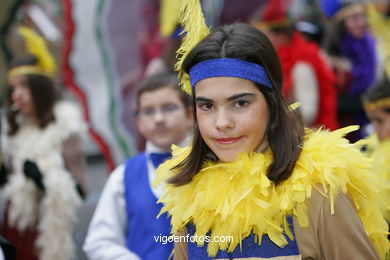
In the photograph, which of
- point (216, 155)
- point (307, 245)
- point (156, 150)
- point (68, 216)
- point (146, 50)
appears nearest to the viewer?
point (307, 245)

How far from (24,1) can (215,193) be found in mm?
3920

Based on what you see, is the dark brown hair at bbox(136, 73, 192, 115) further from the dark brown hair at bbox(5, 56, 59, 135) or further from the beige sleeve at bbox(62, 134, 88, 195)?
the dark brown hair at bbox(5, 56, 59, 135)

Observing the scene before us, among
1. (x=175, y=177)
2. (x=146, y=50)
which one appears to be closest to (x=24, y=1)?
(x=146, y=50)

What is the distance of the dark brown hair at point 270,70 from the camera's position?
2029 mm

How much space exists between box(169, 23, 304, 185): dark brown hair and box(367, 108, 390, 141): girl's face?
1259 millimetres

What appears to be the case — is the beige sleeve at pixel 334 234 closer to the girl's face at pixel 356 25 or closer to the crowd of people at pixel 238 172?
the crowd of people at pixel 238 172

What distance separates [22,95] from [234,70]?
2.41 m

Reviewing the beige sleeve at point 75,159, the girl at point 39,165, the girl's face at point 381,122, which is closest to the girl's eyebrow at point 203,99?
the girl's face at point 381,122

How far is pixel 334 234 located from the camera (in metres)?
1.90

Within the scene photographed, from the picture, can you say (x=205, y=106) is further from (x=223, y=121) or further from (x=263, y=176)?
(x=263, y=176)

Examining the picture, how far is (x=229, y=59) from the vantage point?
2.02m

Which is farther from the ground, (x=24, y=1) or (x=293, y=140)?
(x=24, y=1)

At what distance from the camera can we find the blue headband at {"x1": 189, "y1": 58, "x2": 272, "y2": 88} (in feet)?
6.57

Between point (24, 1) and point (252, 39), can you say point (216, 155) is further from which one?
point (24, 1)
